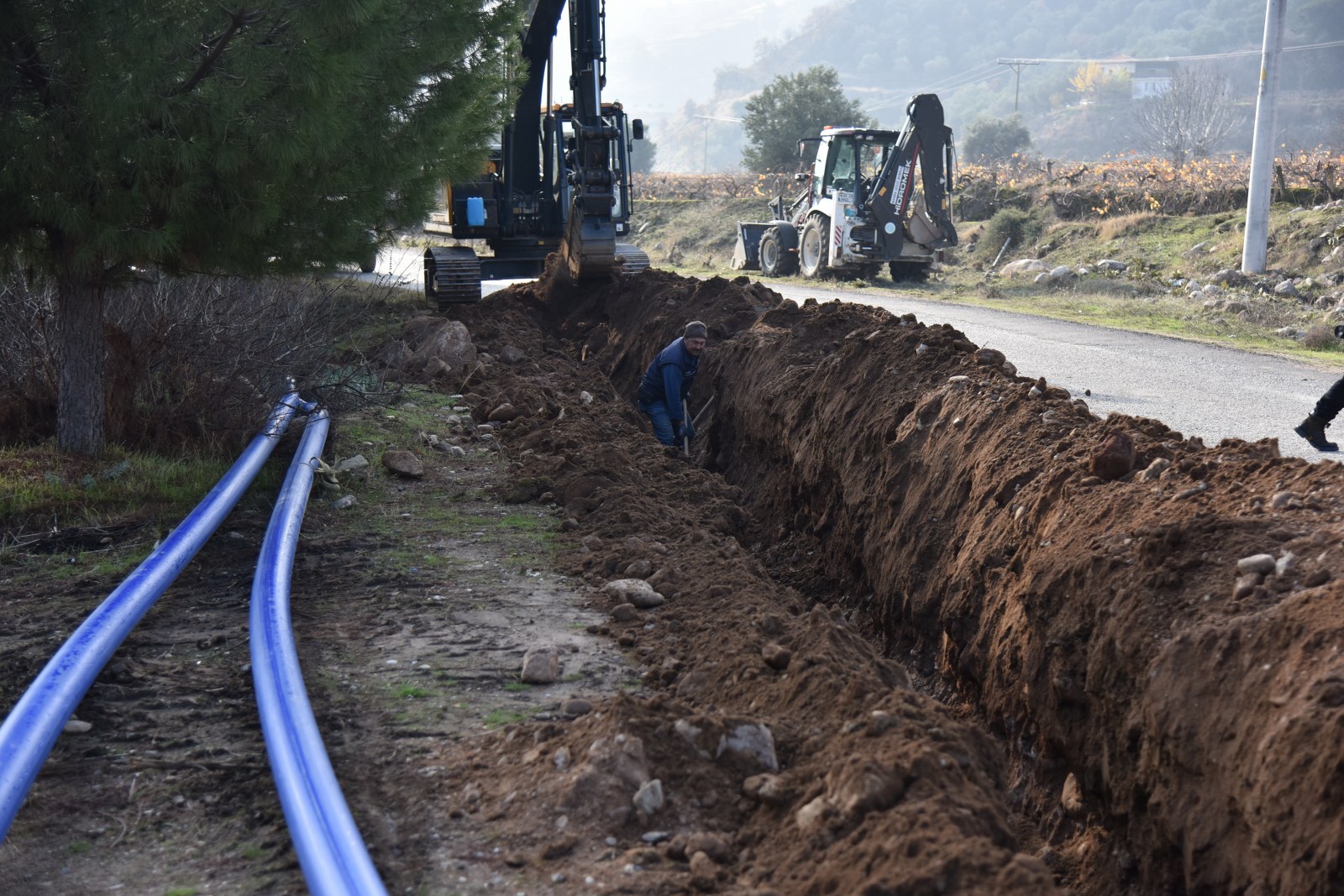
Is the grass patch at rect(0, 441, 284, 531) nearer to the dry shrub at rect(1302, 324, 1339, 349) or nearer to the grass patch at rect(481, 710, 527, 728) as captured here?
the grass patch at rect(481, 710, 527, 728)

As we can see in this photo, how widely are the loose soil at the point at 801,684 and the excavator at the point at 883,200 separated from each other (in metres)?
13.3

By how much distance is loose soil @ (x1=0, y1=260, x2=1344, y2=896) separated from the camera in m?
3.36

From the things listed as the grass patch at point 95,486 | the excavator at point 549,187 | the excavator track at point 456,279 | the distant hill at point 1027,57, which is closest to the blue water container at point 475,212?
the excavator at point 549,187

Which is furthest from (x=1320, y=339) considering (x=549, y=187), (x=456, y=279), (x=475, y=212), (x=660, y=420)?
(x=475, y=212)

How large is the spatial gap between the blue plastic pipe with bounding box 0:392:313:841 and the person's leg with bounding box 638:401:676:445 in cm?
390

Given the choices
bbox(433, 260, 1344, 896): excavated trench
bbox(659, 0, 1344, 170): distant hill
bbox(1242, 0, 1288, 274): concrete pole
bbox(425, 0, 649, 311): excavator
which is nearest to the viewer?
bbox(433, 260, 1344, 896): excavated trench

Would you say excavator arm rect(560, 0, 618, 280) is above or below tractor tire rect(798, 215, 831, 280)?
above

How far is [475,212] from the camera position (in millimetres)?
16297

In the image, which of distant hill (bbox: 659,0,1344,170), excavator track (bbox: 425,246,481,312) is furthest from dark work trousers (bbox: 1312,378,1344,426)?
distant hill (bbox: 659,0,1344,170)

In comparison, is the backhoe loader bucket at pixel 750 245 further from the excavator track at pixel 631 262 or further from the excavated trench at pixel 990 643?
the excavated trench at pixel 990 643

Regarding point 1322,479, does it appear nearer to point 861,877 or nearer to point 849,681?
point 849,681

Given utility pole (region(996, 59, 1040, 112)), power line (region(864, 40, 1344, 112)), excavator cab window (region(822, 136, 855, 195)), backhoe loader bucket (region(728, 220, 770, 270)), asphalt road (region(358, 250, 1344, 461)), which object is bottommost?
asphalt road (region(358, 250, 1344, 461))

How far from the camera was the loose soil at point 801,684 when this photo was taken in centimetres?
336

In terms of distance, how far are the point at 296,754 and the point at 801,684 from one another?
170cm
